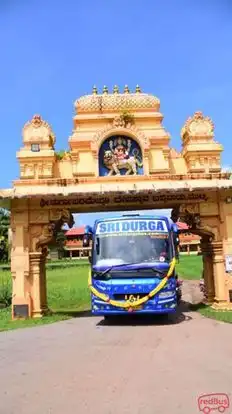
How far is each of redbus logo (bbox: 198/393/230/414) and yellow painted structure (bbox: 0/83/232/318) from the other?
8.00m

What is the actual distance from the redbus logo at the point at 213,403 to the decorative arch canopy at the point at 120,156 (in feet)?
32.0

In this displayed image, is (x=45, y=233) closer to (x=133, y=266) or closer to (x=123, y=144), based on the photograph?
(x=133, y=266)

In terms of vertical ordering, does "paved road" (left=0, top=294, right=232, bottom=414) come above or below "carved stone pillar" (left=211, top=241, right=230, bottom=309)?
below

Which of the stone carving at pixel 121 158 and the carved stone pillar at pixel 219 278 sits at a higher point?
the stone carving at pixel 121 158

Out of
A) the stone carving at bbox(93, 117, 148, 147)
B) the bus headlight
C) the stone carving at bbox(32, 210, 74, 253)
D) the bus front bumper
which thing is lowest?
the bus front bumper

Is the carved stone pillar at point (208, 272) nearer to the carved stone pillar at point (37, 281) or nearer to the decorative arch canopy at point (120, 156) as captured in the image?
the decorative arch canopy at point (120, 156)

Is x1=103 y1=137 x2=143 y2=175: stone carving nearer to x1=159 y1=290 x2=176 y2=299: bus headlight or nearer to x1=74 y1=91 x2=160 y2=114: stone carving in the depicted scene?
x1=74 y1=91 x2=160 y2=114: stone carving

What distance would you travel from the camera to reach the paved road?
4570mm

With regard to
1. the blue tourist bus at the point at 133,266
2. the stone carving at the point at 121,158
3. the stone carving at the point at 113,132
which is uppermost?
the stone carving at the point at 113,132

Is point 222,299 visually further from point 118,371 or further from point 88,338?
point 118,371

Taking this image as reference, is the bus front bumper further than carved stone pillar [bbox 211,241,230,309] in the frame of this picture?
No

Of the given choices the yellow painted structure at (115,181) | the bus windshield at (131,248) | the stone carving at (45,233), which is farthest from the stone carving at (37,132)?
the bus windshield at (131,248)

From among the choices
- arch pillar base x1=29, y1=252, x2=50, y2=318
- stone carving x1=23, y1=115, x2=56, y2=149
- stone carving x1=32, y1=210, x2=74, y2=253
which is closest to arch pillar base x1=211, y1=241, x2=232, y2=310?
stone carving x1=32, y1=210, x2=74, y2=253

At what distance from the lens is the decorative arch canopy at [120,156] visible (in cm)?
1393
